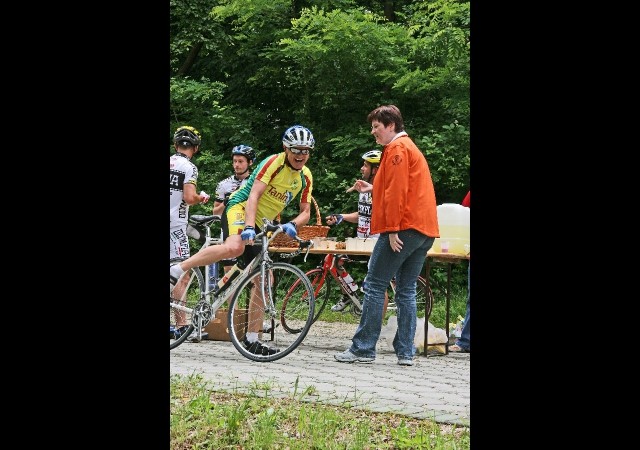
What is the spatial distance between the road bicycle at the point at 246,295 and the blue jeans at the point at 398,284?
1.50 feet

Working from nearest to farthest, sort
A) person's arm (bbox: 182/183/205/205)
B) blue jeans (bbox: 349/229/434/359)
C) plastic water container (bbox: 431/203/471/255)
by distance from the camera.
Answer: blue jeans (bbox: 349/229/434/359)
person's arm (bbox: 182/183/205/205)
plastic water container (bbox: 431/203/471/255)

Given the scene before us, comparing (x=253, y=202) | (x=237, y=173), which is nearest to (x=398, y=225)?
(x=253, y=202)

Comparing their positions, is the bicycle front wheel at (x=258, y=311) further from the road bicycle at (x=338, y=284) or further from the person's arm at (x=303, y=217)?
the road bicycle at (x=338, y=284)

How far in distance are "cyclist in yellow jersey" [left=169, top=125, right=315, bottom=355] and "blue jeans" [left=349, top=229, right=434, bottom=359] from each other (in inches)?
27.3

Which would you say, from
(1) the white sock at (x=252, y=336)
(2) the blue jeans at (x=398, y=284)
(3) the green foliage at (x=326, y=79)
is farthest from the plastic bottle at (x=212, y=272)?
(3) the green foliage at (x=326, y=79)

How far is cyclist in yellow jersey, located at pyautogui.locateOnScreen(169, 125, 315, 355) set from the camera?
7426 millimetres

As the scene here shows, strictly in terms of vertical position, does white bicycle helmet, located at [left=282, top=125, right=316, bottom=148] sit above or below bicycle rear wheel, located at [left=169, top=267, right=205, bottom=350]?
above

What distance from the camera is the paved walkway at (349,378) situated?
17.7ft

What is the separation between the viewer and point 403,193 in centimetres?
699

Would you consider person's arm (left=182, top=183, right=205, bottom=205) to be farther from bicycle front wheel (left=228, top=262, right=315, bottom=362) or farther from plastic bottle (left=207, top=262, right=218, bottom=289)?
bicycle front wheel (left=228, top=262, right=315, bottom=362)

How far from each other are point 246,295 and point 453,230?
195 centimetres

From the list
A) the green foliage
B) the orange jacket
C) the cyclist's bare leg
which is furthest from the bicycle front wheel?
the green foliage
